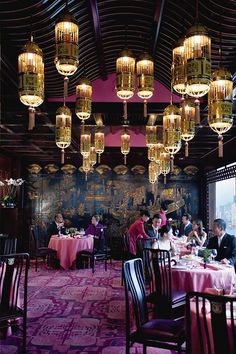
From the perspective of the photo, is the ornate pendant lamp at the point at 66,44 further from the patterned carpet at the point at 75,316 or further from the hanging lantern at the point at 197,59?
the patterned carpet at the point at 75,316

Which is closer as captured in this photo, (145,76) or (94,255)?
(145,76)

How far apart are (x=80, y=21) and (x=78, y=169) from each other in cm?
842

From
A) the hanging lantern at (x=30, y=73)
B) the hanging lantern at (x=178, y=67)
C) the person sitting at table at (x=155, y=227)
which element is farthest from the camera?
the person sitting at table at (x=155, y=227)

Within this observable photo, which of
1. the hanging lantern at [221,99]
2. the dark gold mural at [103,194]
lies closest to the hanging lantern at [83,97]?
the hanging lantern at [221,99]

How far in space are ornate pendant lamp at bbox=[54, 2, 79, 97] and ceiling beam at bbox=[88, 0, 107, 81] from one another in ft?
3.76

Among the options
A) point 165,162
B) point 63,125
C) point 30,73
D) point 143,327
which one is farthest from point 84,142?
point 143,327

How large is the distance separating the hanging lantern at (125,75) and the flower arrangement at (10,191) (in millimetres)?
7700

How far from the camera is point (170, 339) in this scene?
3248mm

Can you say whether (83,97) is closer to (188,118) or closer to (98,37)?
(98,37)

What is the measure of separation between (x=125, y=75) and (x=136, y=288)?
6.58 ft

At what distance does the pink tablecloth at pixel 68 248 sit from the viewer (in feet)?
31.9

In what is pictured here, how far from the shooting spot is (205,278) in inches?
182

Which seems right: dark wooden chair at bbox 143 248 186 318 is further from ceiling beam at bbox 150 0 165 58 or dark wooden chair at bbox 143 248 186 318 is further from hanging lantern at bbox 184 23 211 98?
ceiling beam at bbox 150 0 165 58

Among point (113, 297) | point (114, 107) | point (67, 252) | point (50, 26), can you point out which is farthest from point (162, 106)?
point (67, 252)
